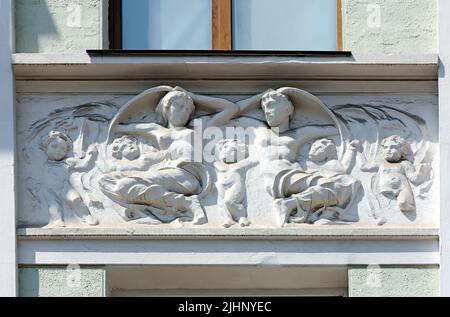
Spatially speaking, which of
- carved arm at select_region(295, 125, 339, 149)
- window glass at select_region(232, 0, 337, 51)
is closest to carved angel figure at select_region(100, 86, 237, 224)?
carved arm at select_region(295, 125, 339, 149)

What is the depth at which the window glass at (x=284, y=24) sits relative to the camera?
14375 mm

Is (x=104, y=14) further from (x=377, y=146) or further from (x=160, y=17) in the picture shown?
(x=377, y=146)

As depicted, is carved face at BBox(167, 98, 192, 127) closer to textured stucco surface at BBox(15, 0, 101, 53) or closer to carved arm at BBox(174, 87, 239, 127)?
carved arm at BBox(174, 87, 239, 127)

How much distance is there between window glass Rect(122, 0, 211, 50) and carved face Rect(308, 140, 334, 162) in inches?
43.6

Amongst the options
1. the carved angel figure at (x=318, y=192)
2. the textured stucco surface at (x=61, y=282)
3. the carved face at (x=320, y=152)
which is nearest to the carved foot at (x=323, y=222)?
the carved angel figure at (x=318, y=192)

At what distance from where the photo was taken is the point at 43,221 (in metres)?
13.7

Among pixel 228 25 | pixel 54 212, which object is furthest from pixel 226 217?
pixel 228 25

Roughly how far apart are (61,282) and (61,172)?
2.49 ft

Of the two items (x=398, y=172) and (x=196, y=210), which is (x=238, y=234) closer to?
(x=196, y=210)

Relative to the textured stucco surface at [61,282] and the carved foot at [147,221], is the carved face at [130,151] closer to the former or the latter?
the carved foot at [147,221]

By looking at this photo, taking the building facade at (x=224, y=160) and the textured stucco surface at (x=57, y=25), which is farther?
the textured stucco surface at (x=57, y=25)

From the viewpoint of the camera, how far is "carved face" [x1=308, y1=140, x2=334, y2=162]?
13.8 m

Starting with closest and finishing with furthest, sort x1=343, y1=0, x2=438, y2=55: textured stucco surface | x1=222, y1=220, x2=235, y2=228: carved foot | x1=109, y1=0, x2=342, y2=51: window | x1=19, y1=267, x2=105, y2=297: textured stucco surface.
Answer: x1=19, y1=267, x2=105, y2=297: textured stucco surface < x1=222, y1=220, x2=235, y2=228: carved foot < x1=343, y1=0, x2=438, y2=55: textured stucco surface < x1=109, y1=0, x2=342, y2=51: window

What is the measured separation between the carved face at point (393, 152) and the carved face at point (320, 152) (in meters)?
0.36
